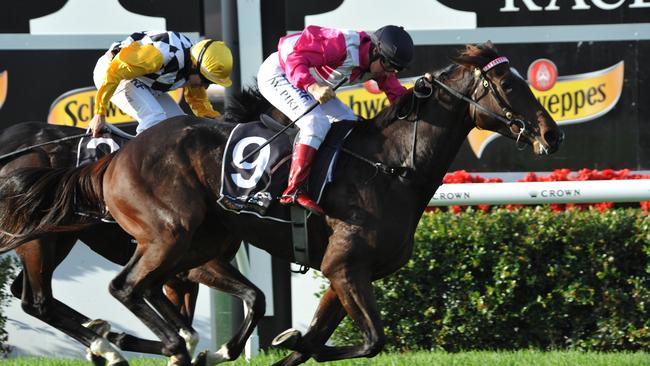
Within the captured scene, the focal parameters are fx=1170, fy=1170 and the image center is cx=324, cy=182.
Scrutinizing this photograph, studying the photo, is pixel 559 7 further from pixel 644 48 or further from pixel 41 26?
pixel 41 26

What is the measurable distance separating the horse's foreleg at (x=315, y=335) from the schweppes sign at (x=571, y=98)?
2.34m

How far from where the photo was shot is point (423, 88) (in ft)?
18.1

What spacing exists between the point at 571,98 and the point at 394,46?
8.70 ft

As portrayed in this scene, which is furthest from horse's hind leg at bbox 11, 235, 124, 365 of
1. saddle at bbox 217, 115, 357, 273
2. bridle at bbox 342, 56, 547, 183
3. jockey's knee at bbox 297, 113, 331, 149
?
bridle at bbox 342, 56, 547, 183

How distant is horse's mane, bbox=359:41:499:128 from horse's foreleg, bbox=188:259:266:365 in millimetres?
1058

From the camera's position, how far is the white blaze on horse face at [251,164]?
550 centimetres

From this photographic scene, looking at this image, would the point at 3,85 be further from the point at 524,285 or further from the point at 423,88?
the point at 524,285

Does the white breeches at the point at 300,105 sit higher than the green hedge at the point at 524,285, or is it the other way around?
the white breeches at the point at 300,105

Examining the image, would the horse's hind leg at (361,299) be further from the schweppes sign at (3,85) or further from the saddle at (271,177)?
the schweppes sign at (3,85)

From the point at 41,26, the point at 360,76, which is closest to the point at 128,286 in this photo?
the point at 360,76

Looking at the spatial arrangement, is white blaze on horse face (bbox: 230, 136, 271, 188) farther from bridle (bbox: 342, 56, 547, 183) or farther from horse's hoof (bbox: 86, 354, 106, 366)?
horse's hoof (bbox: 86, 354, 106, 366)

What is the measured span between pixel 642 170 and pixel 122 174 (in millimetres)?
3653

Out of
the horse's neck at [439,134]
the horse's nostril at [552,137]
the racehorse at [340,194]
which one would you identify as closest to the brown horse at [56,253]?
the racehorse at [340,194]

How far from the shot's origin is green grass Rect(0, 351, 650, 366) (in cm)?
597
